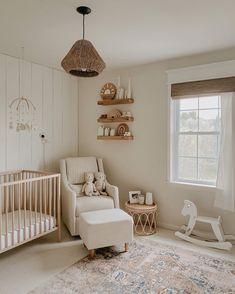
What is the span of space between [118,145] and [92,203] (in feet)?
3.61

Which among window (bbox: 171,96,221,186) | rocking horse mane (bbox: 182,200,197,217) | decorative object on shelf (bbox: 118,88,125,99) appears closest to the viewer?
rocking horse mane (bbox: 182,200,197,217)

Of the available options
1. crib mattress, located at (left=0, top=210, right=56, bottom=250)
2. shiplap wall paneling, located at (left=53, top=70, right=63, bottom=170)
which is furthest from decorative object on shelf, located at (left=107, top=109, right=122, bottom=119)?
crib mattress, located at (left=0, top=210, right=56, bottom=250)

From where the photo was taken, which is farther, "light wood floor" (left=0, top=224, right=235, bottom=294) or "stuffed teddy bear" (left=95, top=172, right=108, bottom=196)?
"stuffed teddy bear" (left=95, top=172, right=108, bottom=196)

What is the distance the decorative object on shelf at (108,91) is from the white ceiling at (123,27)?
65 cm

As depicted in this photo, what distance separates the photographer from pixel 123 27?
240 cm

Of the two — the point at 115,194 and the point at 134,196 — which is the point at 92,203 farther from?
the point at 134,196

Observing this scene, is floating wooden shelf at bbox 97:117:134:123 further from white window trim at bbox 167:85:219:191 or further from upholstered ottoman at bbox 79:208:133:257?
upholstered ottoman at bbox 79:208:133:257

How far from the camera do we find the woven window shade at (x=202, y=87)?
296cm

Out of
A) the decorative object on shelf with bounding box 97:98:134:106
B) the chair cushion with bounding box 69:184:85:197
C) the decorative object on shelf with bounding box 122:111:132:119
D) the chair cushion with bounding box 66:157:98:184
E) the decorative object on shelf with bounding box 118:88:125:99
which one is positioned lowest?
the chair cushion with bounding box 69:184:85:197

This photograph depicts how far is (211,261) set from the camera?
2.58 meters

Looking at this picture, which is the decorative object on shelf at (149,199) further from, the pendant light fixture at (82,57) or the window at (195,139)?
the pendant light fixture at (82,57)

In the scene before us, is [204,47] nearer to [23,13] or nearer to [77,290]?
[23,13]

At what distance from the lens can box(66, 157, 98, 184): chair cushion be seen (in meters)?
3.69

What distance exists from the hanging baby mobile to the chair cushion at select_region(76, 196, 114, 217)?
4.15 feet
